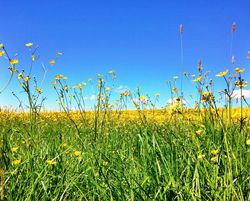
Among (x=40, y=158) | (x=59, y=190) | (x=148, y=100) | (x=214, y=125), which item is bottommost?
(x=59, y=190)

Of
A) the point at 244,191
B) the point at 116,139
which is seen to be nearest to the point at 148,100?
the point at 116,139

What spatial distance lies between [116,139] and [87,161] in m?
1.50

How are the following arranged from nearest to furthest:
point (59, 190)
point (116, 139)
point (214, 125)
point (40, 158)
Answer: point (59, 190)
point (40, 158)
point (214, 125)
point (116, 139)

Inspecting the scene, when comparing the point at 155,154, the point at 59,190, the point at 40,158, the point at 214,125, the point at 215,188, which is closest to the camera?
the point at 215,188

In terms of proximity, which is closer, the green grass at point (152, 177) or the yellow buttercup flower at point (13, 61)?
the green grass at point (152, 177)

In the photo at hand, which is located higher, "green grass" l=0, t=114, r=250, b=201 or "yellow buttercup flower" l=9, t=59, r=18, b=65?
"yellow buttercup flower" l=9, t=59, r=18, b=65

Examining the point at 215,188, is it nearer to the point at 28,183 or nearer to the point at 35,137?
the point at 28,183

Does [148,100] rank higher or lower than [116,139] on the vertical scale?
higher

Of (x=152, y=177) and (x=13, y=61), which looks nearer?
(x=152, y=177)

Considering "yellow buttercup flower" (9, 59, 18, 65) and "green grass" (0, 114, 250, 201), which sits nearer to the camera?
"green grass" (0, 114, 250, 201)

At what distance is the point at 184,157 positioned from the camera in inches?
97.6

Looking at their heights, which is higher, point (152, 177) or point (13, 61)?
point (13, 61)

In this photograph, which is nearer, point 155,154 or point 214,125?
point 155,154

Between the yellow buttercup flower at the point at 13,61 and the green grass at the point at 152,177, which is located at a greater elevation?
the yellow buttercup flower at the point at 13,61
